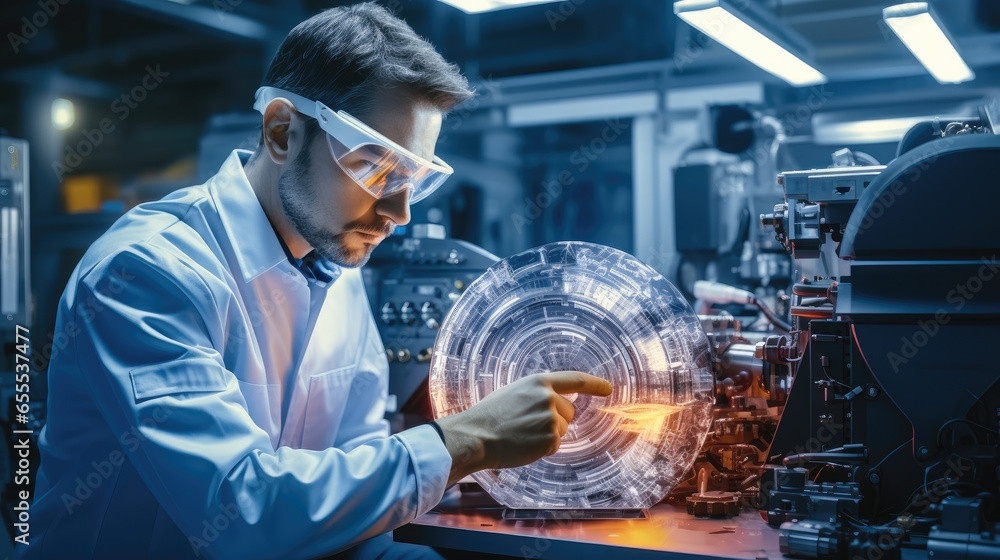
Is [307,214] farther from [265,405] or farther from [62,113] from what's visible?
[62,113]

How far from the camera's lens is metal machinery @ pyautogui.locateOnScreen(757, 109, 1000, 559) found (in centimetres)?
99

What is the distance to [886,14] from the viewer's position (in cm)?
361

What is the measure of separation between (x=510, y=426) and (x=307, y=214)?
52 centimetres

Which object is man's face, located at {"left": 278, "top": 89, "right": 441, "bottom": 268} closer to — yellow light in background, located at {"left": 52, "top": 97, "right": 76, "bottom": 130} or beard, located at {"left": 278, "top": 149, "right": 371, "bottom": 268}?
beard, located at {"left": 278, "top": 149, "right": 371, "bottom": 268}

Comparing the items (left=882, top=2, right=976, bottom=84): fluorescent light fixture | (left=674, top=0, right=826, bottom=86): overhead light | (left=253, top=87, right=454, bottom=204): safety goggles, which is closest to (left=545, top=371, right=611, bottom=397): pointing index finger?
(left=253, top=87, right=454, bottom=204): safety goggles

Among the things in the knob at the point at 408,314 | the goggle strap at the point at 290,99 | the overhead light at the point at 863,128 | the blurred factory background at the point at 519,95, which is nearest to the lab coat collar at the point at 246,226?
the goggle strap at the point at 290,99

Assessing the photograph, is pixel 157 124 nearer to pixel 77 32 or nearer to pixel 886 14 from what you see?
pixel 77 32

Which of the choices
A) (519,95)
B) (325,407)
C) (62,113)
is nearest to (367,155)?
(325,407)

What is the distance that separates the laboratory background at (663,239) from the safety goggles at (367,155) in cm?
20

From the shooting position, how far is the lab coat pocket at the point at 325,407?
4.99ft

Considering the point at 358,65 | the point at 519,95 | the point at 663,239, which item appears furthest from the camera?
the point at 519,95

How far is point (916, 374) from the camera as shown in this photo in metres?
1.03

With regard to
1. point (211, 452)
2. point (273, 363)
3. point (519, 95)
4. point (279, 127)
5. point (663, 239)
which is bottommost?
point (211, 452)

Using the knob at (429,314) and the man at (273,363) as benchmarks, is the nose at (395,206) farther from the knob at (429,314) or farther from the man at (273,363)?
the knob at (429,314)
